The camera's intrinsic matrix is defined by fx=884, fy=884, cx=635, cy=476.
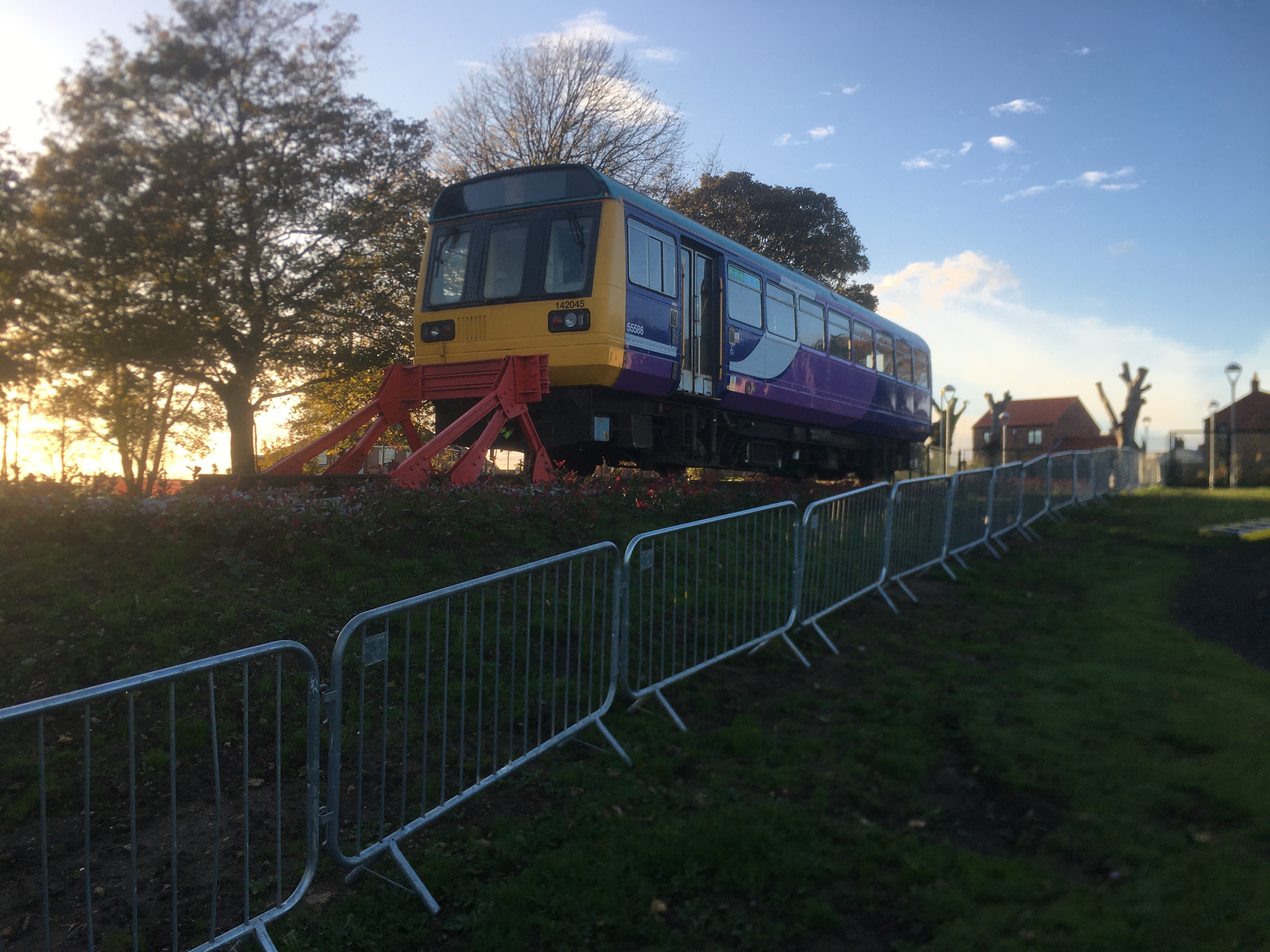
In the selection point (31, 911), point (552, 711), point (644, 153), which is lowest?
point (31, 911)

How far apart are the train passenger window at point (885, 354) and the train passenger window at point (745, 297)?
5.73 meters

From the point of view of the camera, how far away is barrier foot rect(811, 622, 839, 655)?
6625mm

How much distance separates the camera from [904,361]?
19625mm

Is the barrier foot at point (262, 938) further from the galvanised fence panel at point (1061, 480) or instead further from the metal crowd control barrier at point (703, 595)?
the galvanised fence panel at point (1061, 480)

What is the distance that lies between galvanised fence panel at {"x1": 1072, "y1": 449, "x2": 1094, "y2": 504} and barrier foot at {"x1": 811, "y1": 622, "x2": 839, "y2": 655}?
11466mm

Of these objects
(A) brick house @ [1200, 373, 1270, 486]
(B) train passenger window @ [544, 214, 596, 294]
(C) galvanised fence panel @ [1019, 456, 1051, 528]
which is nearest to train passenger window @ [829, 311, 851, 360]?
(C) galvanised fence panel @ [1019, 456, 1051, 528]

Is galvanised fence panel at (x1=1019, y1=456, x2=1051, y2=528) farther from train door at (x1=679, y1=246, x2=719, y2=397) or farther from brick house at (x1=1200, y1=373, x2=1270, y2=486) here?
brick house at (x1=1200, y1=373, x2=1270, y2=486)

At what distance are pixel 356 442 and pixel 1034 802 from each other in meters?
8.01

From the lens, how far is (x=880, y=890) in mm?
3402

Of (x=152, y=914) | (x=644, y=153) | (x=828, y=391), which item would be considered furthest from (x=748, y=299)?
(x=644, y=153)

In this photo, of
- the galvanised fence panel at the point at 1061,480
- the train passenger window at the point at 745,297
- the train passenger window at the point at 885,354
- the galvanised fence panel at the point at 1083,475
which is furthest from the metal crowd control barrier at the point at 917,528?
the train passenger window at the point at 885,354

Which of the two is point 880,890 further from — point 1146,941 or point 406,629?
point 406,629

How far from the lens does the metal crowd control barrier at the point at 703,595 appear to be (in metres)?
5.22

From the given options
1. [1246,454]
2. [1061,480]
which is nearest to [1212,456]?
[1246,454]
